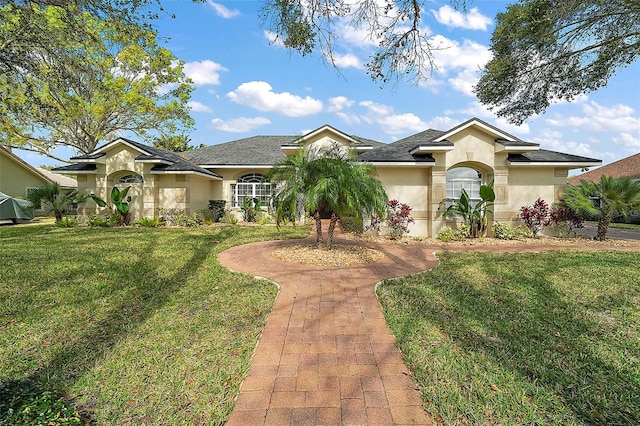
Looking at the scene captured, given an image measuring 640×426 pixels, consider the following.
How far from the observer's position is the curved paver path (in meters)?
2.66

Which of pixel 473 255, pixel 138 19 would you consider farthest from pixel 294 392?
pixel 138 19

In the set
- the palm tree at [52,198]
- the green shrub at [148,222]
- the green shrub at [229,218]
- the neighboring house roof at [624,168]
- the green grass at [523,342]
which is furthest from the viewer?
the neighboring house roof at [624,168]

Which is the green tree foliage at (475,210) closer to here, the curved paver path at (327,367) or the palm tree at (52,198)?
the curved paver path at (327,367)

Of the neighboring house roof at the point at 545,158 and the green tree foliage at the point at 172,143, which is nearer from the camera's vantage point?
the neighboring house roof at the point at 545,158

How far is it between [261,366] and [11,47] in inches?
490

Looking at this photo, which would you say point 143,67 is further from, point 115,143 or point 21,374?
point 21,374

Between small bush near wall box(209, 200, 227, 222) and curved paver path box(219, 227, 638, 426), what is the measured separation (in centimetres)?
1434

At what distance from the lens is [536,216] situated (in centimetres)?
1241

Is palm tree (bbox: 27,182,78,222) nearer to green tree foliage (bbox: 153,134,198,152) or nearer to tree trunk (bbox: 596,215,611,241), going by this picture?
green tree foliage (bbox: 153,134,198,152)

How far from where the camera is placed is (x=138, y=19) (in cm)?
820

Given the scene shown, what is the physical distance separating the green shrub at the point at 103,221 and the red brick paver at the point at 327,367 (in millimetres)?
14211

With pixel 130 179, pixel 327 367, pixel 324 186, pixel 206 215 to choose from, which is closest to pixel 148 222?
pixel 206 215

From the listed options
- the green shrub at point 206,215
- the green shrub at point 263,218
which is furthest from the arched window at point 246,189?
the green shrub at point 206,215

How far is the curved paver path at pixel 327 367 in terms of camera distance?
2.66 meters
